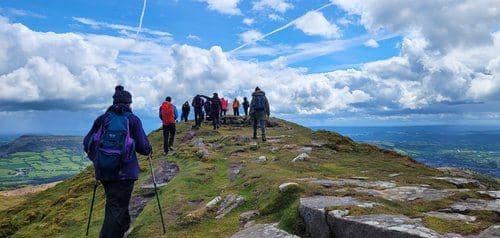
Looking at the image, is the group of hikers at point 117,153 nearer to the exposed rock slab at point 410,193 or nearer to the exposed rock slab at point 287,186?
the exposed rock slab at point 287,186

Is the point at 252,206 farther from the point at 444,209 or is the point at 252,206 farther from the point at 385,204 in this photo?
the point at 444,209

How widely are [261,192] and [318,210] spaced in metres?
4.87

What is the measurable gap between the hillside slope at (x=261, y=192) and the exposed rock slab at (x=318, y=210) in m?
0.14

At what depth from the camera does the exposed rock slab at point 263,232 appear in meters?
12.0

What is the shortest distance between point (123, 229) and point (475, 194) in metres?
10.6

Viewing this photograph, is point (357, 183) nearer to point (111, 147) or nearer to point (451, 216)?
point (451, 216)

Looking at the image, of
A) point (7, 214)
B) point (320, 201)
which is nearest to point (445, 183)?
point (320, 201)

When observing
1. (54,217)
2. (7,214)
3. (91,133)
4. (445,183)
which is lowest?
(7,214)

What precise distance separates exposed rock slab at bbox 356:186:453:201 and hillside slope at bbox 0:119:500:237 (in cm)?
16

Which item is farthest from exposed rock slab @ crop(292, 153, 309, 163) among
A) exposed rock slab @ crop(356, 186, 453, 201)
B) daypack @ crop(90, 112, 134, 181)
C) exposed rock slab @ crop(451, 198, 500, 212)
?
daypack @ crop(90, 112, 134, 181)

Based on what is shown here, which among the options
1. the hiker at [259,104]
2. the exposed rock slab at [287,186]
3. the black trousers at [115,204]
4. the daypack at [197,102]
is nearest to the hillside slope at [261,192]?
the exposed rock slab at [287,186]

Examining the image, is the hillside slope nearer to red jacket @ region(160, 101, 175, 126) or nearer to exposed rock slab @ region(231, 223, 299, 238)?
exposed rock slab @ region(231, 223, 299, 238)

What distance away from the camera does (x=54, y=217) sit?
73.2ft

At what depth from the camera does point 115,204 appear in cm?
1203
